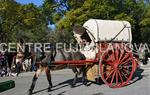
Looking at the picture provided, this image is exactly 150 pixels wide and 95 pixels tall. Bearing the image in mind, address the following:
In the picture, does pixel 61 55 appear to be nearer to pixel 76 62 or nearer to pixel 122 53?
pixel 76 62

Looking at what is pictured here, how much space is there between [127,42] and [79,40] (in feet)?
6.12

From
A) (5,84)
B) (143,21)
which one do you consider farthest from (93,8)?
(5,84)

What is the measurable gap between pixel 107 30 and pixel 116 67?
1.43m

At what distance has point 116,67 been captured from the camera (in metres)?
14.7

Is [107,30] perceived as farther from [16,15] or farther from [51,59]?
[16,15]

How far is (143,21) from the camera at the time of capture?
44.9m

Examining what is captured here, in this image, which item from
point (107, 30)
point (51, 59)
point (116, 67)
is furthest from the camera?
point (107, 30)

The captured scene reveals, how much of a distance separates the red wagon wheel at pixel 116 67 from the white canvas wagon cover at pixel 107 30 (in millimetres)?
568

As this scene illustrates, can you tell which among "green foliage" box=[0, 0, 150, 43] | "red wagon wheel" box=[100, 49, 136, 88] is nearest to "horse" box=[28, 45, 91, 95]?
"red wagon wheel" box=[100, 49, 136, 88]

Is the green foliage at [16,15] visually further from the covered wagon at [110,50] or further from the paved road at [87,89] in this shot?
the covered wagon at [110,50]

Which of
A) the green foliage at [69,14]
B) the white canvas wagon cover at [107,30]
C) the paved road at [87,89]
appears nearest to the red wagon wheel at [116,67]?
the paved road at [87,89]

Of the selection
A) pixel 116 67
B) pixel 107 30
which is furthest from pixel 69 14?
pixel 116 67

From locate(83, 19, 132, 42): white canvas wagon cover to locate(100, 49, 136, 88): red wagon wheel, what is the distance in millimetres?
568

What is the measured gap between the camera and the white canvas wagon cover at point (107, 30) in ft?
48.3
